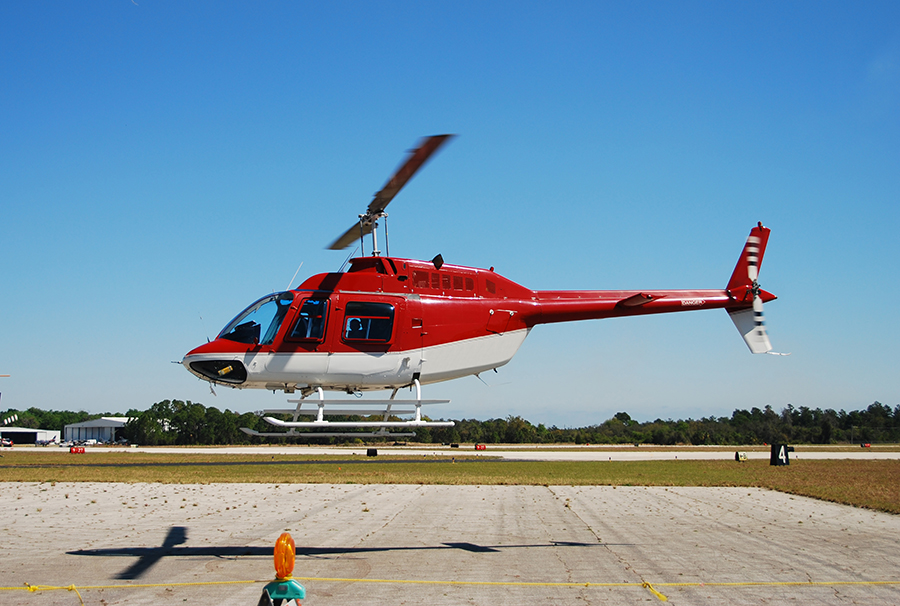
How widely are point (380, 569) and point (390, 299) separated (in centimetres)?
661

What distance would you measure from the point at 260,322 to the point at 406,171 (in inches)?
165

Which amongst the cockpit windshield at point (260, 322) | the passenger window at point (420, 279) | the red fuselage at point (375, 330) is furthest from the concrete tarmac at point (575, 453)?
the cockpit windshield at point (260, 322)

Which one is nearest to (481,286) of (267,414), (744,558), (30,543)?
(267,414)

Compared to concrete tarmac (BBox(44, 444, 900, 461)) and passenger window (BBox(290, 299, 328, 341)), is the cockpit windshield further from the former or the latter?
concrete tarmac (BBox(44, 444, 900, 461))

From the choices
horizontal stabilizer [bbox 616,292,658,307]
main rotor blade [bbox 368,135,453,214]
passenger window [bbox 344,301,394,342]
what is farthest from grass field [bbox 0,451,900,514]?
main rotor blade [bbox 368,135,453,214]

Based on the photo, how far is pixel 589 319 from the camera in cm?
1611

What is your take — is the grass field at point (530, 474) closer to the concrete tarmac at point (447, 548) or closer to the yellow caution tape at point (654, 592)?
the concrete tarmac at point (447, 548)

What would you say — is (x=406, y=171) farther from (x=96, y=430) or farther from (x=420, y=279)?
(x=96, y=430)

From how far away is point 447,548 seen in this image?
18.1 m

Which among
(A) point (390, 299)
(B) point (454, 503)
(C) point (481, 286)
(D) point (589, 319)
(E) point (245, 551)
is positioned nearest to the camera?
(A) point (390, 299)

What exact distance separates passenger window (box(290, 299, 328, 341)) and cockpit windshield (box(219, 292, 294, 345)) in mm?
312

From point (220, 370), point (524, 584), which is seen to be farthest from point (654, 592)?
point (220, 370)

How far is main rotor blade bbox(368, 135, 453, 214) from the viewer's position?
10633 millimetres

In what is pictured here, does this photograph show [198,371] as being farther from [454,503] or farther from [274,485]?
[274,485]
